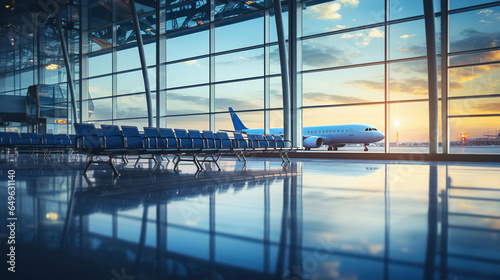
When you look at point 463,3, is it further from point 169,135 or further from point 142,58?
point 142,58

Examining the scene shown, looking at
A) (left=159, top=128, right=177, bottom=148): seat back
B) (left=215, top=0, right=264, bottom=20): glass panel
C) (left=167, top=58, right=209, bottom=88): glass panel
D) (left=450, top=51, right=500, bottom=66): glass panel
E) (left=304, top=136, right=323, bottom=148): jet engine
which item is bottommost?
(left=304, top=136, right=323, bottom=148): jet engine

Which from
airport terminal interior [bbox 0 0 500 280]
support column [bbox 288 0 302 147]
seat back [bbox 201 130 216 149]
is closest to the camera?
airport terminal interior [bbox 0 0 500 280]

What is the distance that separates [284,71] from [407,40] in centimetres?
391

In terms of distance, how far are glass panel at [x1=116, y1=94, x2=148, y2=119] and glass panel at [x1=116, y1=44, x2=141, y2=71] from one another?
141 cm

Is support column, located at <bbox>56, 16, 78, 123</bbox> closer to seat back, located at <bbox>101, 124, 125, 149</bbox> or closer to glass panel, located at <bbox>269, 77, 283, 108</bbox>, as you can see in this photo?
glass panel, located at <bbox>269, 77, 283, 108</bbox>

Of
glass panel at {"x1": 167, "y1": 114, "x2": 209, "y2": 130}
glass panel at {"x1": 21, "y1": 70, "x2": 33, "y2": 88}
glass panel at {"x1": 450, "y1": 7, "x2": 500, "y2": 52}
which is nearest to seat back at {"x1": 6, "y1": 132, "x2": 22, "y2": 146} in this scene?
glass panel at {"x1": 167, "y1": 114, "x2": 209, "y2": 130}

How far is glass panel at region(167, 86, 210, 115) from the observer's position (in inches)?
562

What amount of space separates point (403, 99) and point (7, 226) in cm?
1080

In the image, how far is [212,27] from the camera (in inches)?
566

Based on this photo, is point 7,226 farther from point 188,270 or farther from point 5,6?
point 5,6

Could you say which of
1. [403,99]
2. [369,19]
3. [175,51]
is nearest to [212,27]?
[175,51]

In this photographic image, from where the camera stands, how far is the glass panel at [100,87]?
674 inches

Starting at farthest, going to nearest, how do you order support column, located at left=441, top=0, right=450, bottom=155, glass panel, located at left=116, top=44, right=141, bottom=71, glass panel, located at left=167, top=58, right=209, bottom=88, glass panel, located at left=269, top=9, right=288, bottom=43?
glass panel, located at left=116, top=44, right=141, bottom=71
glass panel, located at left=167, top=58, right=209, bottom=88
glass panel, located at left=269, top=9, right=288, bottom=43
support column, located at left=441, top=0, right=450, bottom=155

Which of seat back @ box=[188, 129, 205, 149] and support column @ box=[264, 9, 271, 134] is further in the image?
support column @ box=[264, 9, 271, 134]
